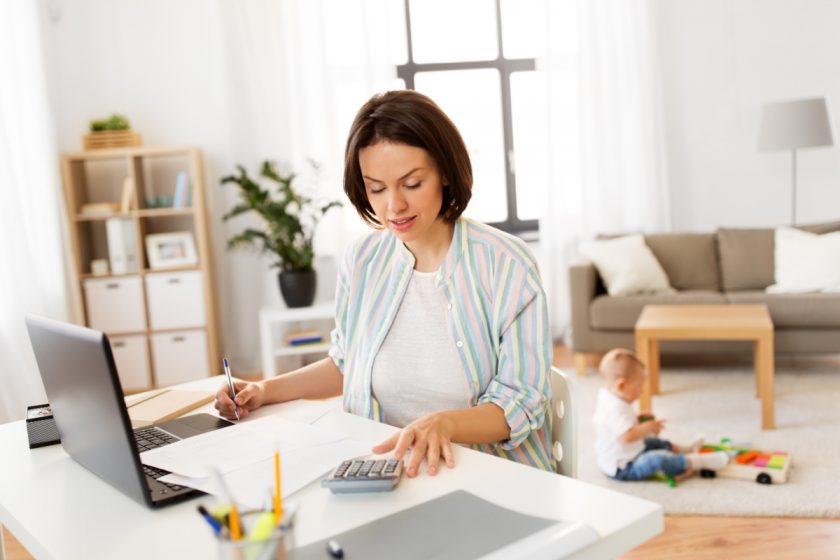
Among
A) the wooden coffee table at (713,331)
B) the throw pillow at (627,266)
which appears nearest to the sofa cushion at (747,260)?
the throw pillow at (627,266)

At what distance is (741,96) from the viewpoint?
5.47m

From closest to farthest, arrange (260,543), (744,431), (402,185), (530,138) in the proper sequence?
1. (260,543)
2. (402,185)
3. (744,431)
4. (530,138)

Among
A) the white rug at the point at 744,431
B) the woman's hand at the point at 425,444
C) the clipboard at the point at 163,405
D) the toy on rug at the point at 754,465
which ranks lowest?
the white rug at the point at 744,431

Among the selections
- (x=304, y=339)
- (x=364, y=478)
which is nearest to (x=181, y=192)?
(x=304, y=339)

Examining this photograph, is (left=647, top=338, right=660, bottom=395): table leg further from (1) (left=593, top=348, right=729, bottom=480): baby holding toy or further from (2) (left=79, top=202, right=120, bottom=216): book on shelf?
(2) (left=79, top=202, right=120, bottom=216): book on shelf

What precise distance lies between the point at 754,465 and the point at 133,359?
10.7ft

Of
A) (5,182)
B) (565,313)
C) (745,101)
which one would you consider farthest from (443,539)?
(745,101)

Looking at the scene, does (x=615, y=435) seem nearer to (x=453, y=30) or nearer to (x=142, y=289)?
(x=142, y=289)

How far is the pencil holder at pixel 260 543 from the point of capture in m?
0.74

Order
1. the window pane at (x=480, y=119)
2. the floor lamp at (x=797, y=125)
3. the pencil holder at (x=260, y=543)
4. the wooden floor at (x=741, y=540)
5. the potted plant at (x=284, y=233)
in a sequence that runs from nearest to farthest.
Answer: the pencil holder at (x=260, y=543), the wooden floor at (x=741, y=540), the potted plant at (x=284, y=233), the floor lamp at (x=797, y=125), the window pane at (x=480, y=119)

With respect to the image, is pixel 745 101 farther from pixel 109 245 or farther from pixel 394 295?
pixel 394 295

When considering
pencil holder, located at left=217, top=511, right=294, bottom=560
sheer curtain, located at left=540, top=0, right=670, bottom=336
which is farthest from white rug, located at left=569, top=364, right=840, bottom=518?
pencil holder, located at left=217, top=511, right=294, bottom=560

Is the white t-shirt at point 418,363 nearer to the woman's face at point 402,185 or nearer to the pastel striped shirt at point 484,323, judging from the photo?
the pastel striped shirt at point 484,323

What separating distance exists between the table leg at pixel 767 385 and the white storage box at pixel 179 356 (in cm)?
291
